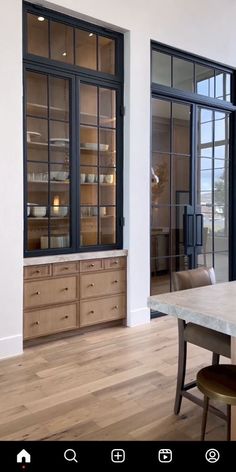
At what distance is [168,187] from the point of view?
14.9ft

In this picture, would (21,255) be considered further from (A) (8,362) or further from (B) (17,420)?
(B) (17,420)

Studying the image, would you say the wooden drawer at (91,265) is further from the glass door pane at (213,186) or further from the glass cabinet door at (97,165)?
the glass door pane at (213,186)

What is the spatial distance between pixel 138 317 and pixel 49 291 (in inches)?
43.1

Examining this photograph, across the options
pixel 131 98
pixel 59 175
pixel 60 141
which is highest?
pixel 131 98

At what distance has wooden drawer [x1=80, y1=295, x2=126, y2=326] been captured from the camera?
3.77m

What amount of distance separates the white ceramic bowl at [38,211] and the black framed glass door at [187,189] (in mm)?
1337

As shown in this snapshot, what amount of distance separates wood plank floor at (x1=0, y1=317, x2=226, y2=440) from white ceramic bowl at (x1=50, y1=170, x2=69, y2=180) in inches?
60.7

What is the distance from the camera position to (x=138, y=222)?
4082mm

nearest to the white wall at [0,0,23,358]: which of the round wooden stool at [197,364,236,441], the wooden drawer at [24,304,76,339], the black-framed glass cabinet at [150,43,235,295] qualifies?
the wooden drawer at [24,304,76,339]

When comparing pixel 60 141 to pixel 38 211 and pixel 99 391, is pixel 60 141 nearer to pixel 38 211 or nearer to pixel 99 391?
pixel 38 211

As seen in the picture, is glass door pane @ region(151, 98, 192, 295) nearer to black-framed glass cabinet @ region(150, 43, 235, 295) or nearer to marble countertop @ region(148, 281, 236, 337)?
black-framed glass cabinet @ region(150, 43, 235, 295)

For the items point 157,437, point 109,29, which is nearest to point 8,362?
point 157,437

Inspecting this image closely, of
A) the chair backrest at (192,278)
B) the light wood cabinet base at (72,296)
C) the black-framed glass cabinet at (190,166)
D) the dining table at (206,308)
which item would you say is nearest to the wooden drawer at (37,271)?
the light wood cabinet base at (72,296)
